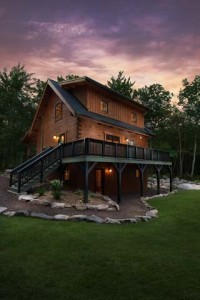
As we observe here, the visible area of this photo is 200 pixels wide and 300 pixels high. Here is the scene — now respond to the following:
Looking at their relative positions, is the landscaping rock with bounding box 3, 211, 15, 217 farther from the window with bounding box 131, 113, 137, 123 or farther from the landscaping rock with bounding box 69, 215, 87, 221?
the window with bounding box 131, 113, 137, 123

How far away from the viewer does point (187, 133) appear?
42.4 m

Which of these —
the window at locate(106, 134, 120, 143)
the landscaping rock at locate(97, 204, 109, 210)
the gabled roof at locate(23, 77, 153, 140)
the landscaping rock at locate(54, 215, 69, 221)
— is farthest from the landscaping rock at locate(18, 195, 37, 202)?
the window at locate(106, 134, 120, 143)

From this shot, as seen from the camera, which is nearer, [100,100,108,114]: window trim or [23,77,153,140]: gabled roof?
[23,77,153,140]: gabled roof

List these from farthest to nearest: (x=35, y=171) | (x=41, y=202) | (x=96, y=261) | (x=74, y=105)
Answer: (x=74, y=105) → (x=35, y=171) → (x=41, y=202) → (x=96, y=261)

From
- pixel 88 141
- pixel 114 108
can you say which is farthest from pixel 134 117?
pixel 88 141

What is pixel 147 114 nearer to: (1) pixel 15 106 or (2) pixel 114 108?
(2) pixel 114 108

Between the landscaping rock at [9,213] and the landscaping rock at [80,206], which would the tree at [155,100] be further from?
the landscaping rock at [9,213]

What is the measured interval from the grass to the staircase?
506cm

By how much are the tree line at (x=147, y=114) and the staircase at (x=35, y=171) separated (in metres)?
17.4

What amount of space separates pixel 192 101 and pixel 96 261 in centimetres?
4203

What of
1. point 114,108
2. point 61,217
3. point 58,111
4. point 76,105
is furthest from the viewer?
point 114,108

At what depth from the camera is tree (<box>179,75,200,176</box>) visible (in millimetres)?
41722

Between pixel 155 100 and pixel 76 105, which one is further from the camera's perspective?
pixel 155 100

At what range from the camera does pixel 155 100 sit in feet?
147
